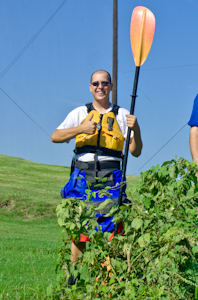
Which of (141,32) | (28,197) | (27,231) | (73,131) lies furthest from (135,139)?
(28,197)

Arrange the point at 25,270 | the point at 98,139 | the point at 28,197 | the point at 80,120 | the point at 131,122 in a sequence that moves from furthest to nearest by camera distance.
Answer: the point at 28,197 → the point at 25,270 → the point at 80,120 → the point at 98,139 → the point at 131,122

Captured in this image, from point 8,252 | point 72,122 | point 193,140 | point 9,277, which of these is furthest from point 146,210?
point 8,252

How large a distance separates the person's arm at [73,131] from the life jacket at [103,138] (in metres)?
0.17

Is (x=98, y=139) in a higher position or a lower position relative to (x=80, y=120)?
lower

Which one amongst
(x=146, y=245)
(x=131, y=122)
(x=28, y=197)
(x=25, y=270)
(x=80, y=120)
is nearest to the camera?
(x=146, y=245)

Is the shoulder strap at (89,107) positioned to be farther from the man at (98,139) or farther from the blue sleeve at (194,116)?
the blue sleeve at (194,116)

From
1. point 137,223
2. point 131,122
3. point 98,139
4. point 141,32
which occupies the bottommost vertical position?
point 137,223

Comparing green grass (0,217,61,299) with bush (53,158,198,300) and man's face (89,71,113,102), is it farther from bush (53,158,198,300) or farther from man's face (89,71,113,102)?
man's face (89,71,113,102)

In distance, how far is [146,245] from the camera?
2.42 metres

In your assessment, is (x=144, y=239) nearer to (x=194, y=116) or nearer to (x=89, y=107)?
(x=194, y=116)

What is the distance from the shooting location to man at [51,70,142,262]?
3.47m

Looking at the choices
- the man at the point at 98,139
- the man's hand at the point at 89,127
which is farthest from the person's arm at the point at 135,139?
the man's hand at the point at 89,127

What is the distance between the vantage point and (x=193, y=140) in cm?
345

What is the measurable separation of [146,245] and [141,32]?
2.04 meters
